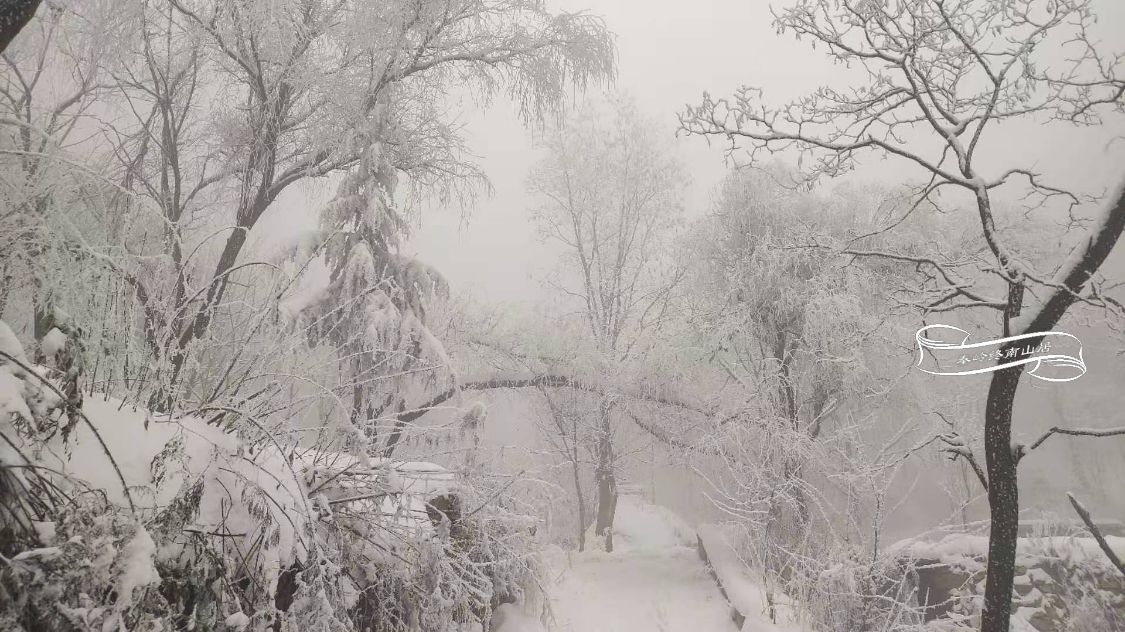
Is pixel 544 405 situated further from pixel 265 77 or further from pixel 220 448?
pixel 220 448

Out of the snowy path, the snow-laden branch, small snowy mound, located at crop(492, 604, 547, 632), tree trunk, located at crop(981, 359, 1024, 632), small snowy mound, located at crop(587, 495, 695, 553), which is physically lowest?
small snowy mound, located at crop(587, 495, 695, 553)

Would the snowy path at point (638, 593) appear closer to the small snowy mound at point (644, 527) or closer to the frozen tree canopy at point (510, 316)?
the frozen tree canopy at point (510, 316)

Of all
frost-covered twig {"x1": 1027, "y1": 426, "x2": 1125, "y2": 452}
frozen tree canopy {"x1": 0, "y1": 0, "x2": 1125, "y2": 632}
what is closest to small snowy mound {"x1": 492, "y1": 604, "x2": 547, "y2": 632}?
frozen tree canopy {"x1": 0, "y1": 0, "x2": 1125, "y2": 632}

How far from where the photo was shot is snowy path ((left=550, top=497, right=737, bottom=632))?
6586 mm

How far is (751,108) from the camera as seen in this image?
3861mm

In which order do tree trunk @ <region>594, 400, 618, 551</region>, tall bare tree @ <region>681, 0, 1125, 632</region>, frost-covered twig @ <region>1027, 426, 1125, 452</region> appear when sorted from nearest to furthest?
frost-covered twig @ <region>1027, 426, 1125, 452</region> → tall bare tree @ <region>681, 0, 1125, 632</region> → tree trunk @ <region>594, 400, 618, 551</region>

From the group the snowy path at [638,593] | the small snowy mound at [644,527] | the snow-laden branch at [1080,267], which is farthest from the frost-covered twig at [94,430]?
the small snowy mound at [644,527]

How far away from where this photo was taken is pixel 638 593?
7609 mm

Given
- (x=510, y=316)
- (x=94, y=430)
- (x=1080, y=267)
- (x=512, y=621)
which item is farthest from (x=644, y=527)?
(x=94, y=430)

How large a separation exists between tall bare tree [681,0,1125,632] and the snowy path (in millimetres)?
3914

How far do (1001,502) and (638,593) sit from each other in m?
5.23

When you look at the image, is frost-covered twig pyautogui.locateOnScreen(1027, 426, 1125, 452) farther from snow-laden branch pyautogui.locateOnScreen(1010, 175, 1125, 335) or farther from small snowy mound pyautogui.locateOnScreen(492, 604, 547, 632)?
small snowy mound pyautogui.locateOnScreen(492, 604, 547, 632)

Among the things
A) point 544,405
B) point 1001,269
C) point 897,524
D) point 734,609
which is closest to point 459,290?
point 544,405

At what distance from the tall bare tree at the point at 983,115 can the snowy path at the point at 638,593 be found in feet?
12.8
